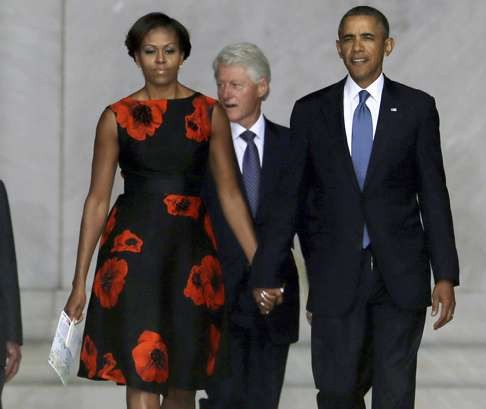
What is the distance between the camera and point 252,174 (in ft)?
26.6

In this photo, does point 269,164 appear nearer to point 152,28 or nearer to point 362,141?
point 362,141

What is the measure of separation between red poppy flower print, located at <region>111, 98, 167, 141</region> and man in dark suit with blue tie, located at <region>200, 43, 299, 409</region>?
0.55m

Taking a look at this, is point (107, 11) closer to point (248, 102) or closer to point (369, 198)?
point (248, 102)

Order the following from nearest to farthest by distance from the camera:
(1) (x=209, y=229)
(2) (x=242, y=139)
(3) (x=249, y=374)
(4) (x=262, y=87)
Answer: (1) (x=209, y=229)
(3) (x=249, y=374)
(2) (x=242, y=139)
(4) (x=262, y=87)

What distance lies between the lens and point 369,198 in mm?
7348

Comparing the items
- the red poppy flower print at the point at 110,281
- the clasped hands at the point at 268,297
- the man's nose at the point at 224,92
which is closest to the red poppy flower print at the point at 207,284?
the clasped hands at the point at 268,297

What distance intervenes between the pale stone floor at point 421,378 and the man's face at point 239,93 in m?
1.85

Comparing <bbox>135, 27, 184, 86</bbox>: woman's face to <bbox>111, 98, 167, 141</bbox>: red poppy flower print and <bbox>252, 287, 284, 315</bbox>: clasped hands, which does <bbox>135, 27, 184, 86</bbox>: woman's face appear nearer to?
<bbox>111, 98, 167, 141</bbox>: red poppy flower print

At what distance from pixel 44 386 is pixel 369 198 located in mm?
2754

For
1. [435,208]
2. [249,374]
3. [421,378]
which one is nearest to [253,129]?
[249,374]

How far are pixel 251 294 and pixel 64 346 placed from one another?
0.95 metres

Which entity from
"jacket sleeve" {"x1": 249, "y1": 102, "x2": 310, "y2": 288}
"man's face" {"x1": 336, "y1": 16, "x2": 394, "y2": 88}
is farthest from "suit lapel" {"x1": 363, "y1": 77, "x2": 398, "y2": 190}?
"jacket sleeve" {"x1": 249, "y1": 102, "x2": 310, "y2": 288}

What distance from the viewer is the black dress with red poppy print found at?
748cm

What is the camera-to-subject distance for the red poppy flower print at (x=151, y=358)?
24.3 ft
